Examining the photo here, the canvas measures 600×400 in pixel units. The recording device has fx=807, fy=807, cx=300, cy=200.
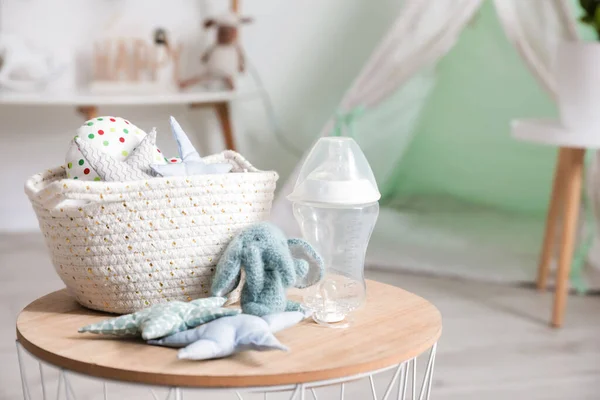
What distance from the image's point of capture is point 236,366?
861 millimetres

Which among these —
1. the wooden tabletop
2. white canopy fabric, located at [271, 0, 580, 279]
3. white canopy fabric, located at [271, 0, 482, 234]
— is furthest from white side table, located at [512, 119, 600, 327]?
the wooden tabletop

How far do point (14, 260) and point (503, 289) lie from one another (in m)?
1.61

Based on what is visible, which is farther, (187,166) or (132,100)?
(132,100)

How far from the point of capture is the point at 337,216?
1.09m

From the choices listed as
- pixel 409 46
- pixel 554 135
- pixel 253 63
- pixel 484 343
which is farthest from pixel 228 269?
pixel 253 63

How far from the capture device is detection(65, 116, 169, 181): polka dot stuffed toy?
112 centimetres

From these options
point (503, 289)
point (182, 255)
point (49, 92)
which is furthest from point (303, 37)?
point (182, 255)

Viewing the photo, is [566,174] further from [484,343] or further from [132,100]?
[132,100]

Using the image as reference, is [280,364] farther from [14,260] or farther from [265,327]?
[14,260]

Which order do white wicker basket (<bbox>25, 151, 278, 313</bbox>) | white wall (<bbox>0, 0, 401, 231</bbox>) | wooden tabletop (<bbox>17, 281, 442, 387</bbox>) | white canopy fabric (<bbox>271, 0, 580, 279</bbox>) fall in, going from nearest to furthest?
wooden tabletop (<bbox>17, 281, 442, 387</bbox>) < white wicker basket (<bbox>25, 151, 278, 313</bbox>) < white canopy fabric (<bbox>271, 0, 580, 279</bbox>) < white wall (<bbox>0, 0, 401, 231</bbox>)

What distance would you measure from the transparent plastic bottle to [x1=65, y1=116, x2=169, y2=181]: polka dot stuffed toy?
0.23 metres

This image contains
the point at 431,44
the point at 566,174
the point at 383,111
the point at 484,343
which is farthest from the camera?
the point at 383,111

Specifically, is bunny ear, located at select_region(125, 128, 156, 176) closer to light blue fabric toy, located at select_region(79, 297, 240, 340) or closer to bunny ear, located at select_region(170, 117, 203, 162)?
bunny ear, located at select_region(170, 117, 203, 162)

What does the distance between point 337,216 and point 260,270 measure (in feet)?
0.48
